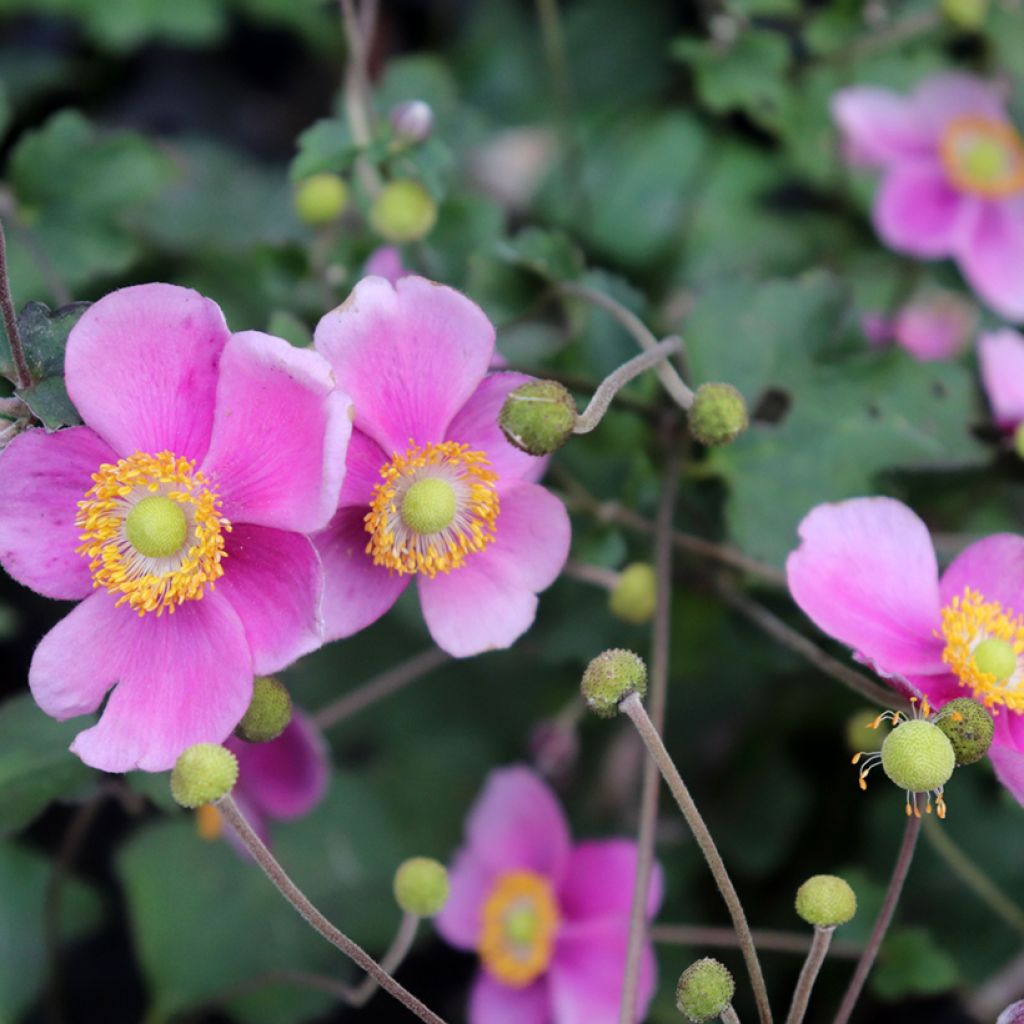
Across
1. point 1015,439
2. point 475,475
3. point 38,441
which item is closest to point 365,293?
point 475,475

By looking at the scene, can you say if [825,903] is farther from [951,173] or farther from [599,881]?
[951,173]

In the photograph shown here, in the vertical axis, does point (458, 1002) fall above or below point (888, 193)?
below

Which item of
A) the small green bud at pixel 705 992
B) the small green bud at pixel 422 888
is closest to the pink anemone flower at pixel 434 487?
the small green bud at pixel 422 888

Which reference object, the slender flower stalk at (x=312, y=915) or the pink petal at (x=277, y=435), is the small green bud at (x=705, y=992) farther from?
the pink petal at (x=277, y=435)

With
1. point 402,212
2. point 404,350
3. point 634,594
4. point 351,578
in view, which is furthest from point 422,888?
point 402,212

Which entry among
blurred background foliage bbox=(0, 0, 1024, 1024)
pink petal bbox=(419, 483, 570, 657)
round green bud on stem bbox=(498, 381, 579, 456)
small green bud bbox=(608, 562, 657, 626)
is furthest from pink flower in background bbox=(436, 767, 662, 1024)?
round green bud on stem bbox=(498, 381, 579, 456)

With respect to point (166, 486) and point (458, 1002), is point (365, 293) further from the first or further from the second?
point (458, 1002)
